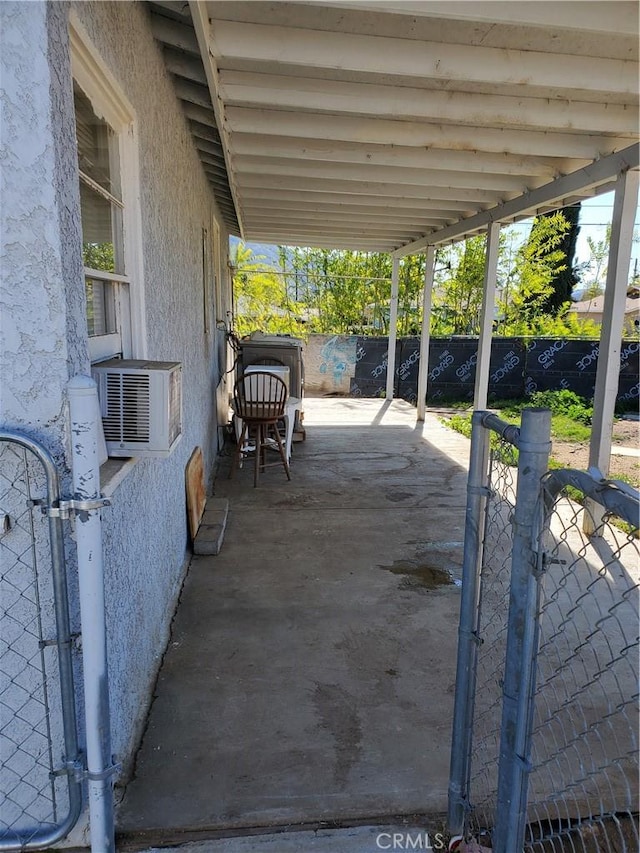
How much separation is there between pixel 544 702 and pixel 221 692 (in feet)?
4.44

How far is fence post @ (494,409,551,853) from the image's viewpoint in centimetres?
117

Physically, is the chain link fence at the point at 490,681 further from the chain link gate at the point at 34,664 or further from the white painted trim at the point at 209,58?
the white painted trim at the point at 209,58

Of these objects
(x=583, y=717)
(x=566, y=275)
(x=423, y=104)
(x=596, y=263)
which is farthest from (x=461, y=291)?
(x=583, y=717)

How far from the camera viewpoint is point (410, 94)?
10.2 ft

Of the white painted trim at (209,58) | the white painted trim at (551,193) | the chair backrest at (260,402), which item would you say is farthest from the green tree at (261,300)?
the white painted trim at (209,58)

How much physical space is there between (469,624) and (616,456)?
6.11 m

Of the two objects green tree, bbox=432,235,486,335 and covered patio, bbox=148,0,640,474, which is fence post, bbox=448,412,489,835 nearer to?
covered patio, bbox=148,0,640,474

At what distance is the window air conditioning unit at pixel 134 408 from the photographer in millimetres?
1673

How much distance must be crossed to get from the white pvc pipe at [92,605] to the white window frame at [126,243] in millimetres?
515

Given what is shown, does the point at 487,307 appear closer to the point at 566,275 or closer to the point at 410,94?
the point at 410,94

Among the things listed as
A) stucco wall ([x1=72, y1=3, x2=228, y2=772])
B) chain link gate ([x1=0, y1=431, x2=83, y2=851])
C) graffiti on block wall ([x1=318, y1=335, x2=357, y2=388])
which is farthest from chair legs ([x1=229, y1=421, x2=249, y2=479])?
graffiti on block wall ([x1=318, y1=335, x2=357, y2=388])

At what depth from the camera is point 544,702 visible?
7.48 ft

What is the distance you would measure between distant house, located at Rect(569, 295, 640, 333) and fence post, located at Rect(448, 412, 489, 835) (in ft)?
50.5

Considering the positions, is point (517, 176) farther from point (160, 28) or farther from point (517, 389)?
point (517, 389)
